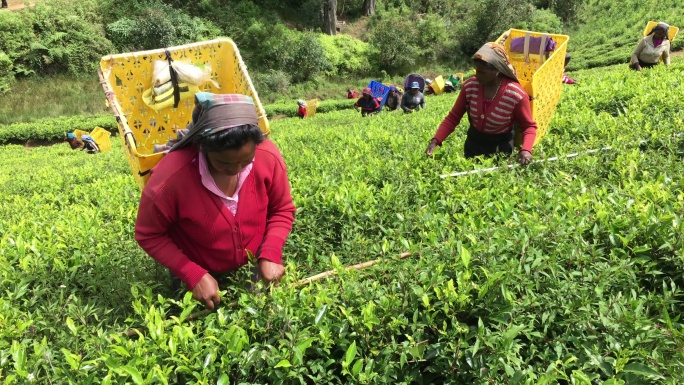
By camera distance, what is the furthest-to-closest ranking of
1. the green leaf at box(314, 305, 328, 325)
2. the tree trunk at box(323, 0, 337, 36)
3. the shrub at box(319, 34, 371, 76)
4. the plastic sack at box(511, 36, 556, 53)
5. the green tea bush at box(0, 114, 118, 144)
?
the tree trunk at box(323, 0, 337, 36) < the shrub at box(319, 34, 371, 76) < the green tea bush at box(0, 114, 118, 144) < the plastic sack at box(511, 36, 556, 53) < the green leaf at box(314, 305, 328, 325)

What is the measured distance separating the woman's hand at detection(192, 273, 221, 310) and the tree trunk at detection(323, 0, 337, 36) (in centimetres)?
3048

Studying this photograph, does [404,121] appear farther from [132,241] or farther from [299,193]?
[132,241]

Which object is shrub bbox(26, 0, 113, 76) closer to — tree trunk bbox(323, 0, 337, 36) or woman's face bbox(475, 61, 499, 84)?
tree trunk bbox(323, 0, 337, 36)

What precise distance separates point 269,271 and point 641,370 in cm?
161

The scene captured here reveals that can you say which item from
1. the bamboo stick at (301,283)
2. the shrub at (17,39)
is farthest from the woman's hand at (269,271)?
the shrub at (17,39)

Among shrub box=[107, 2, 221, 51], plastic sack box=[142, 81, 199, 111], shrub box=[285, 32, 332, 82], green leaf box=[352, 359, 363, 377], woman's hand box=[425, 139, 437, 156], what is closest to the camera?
green leaf box=[352, 359, 363, 377]

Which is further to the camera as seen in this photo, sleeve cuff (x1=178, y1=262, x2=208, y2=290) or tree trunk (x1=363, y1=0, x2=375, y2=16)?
tree trunk (x1=363, y1=0, x2=375, y2=16)

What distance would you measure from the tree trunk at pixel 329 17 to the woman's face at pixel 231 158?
1194 inches

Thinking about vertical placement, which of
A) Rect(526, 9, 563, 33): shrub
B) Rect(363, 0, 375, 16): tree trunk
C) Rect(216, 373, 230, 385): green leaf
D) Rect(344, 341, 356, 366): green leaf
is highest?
Rect(344, 341, 356, 366): green leaf

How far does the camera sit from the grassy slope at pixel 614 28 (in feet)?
65.3

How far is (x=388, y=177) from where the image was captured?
385cm

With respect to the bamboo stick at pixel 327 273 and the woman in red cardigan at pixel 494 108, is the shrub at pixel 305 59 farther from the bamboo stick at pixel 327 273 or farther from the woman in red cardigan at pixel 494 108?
the bamboo stick at pixel 327 273

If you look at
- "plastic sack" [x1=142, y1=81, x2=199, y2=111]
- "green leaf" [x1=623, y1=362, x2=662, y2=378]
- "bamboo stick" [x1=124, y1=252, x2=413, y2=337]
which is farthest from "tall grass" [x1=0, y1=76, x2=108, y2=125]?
"green leaf" [x1=623, y1=362, x2=662, y2=378]

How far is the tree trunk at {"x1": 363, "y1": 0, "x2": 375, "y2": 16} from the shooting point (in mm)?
34500
